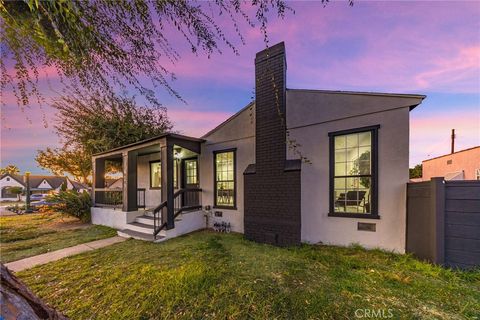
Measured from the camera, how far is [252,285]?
3.17 meters

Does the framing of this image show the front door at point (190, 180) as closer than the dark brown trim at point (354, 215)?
No

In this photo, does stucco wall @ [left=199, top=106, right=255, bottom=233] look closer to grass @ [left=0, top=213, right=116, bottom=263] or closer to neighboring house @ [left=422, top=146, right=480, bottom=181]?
grass @ [left=0, top=213, right=116, bottom=263]

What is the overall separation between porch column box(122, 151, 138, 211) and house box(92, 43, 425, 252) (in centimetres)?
4

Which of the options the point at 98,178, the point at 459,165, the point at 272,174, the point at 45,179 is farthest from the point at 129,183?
the point at 45,179

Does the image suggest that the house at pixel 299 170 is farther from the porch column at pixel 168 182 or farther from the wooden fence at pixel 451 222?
the wooden fence at pixel 451 222

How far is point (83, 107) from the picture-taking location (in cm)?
1003

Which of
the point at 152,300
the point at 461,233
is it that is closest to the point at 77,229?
the point at 152,300

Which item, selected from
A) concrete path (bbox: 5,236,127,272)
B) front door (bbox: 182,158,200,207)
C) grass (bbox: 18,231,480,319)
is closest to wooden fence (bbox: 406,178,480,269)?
grass (bbox: 18,231,480,319)

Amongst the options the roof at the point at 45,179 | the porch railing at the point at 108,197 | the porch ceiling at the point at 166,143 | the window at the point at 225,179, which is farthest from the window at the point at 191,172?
the roof at the point at 45,179

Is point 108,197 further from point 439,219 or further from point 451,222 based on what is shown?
point 451,222

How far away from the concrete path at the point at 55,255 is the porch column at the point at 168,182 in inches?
62.3

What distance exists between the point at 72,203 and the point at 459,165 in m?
24.2

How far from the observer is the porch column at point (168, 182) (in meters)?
6.14

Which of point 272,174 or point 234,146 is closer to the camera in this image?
point 272,174
